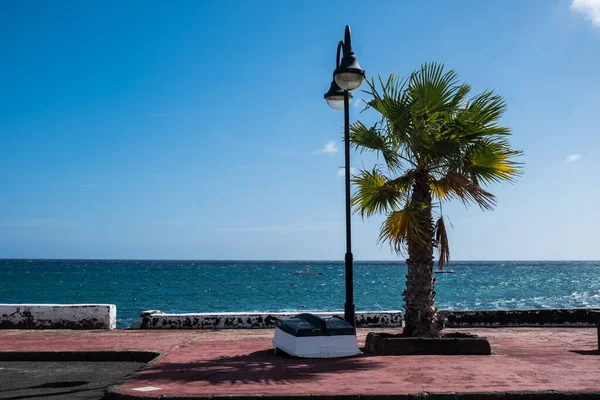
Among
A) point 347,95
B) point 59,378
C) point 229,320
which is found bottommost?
point 59,378

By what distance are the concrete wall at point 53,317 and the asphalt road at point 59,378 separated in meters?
4.41

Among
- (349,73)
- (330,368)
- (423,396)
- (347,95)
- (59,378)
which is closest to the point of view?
(423,396)

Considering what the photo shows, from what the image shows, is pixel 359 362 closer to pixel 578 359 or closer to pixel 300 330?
pixel 300 330

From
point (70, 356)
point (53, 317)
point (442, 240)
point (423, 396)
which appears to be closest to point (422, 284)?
point (442, 240)

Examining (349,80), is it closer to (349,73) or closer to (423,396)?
(349,73)

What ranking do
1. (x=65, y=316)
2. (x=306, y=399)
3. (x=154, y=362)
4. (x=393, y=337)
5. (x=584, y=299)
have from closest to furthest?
(x=306, y=399)
(x=154, y=362)
(x=393, y=337)
(x=65, y=316)
(x=584, y=299)

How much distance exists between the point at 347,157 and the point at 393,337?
10.9ft

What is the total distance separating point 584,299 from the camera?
2958 inches

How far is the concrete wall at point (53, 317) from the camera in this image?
15.3 meters

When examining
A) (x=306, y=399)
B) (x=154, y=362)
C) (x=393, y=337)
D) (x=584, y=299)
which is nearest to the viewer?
(x=306, y=399)

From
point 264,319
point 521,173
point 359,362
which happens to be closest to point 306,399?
point 359,362

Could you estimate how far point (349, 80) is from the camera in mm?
11453

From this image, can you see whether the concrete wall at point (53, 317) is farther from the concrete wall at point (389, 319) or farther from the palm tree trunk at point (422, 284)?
the palm tree trunk at point (422, 284)

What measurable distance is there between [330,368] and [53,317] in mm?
8543
